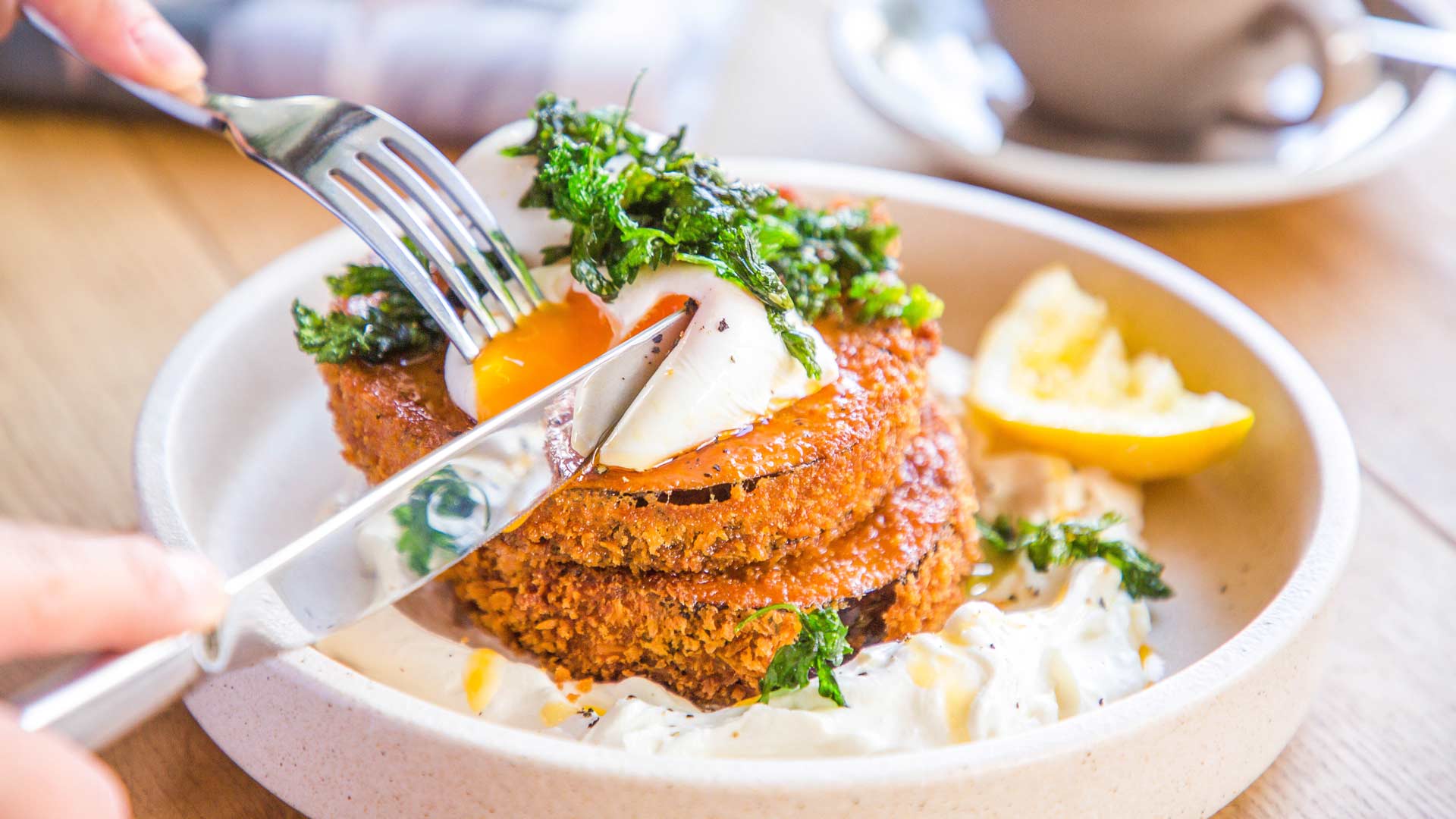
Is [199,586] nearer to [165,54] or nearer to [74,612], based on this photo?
[74,612]

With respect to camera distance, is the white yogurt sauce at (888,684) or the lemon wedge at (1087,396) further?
the lemon wedge at (1087,396)

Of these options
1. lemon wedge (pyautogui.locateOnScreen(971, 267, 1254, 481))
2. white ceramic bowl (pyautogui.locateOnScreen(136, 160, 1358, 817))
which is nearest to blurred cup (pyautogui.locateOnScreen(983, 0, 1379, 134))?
white ceramic bowl (pyautogui.locateOnScreen(136, 160, 1358, 817))

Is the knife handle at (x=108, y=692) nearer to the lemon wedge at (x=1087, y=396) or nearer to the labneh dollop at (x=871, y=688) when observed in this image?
the labneh dollop at (x=871, y=688)

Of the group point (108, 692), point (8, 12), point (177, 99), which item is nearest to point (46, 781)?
point (108, 692)

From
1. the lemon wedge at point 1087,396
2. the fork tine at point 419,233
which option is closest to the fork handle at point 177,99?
the fork tine at point 419,233

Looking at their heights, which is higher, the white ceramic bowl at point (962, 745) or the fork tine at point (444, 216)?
the fork tine at point (444, 216)

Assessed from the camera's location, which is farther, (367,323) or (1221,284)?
(1221,284)

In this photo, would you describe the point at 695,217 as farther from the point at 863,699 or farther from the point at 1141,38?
the point at 1141,38

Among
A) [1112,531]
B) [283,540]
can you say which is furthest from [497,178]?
[1112,531]
